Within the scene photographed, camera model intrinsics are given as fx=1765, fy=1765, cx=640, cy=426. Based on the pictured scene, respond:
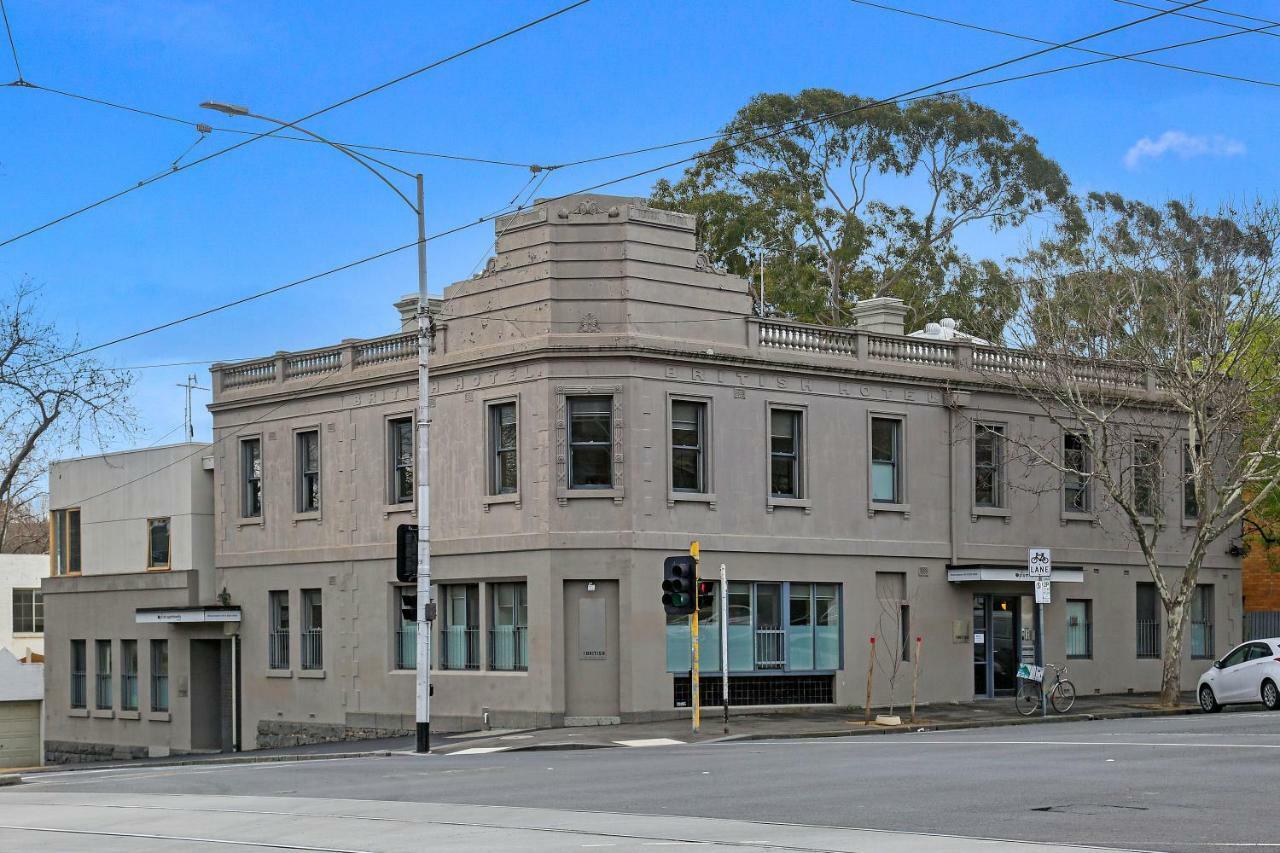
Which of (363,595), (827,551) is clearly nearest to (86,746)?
(363,595)

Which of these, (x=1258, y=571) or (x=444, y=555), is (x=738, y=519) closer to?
(x=444, y=555)

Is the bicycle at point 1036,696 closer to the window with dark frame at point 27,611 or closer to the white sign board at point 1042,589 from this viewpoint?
the white sign board at point 1042,589

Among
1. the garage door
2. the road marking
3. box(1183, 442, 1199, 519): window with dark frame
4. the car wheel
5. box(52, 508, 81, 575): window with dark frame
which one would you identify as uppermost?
box(1183, 442, 1199, 519): window with dark frame

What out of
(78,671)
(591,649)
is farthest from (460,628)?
(78,671)

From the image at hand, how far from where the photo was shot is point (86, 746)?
45.4m

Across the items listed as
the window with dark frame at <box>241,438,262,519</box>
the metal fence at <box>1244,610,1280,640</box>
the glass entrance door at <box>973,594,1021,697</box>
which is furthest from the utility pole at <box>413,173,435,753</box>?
the metal fence at <box>1244,610,1280,640</box>

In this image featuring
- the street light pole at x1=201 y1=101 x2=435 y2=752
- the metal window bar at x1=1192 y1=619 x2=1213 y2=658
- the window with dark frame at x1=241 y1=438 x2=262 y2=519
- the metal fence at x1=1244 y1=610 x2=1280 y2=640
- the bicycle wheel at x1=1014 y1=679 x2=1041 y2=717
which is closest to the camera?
the street light pole at x1=201 y1=101 x2=435 y2=752

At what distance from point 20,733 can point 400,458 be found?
19.4 m

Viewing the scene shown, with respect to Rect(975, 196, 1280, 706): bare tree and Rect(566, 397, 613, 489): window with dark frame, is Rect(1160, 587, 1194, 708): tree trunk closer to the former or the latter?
Rect(975, 196, 1280, 706): bare tree

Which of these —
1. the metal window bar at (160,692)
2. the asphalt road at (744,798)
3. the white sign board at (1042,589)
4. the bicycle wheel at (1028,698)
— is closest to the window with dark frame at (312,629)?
the metal window bar at (160,692)

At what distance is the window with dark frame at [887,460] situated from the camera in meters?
37.6

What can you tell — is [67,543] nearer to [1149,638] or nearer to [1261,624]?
[1149,638]

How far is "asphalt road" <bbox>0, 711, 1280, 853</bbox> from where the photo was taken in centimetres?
1426

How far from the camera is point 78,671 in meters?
46.7
